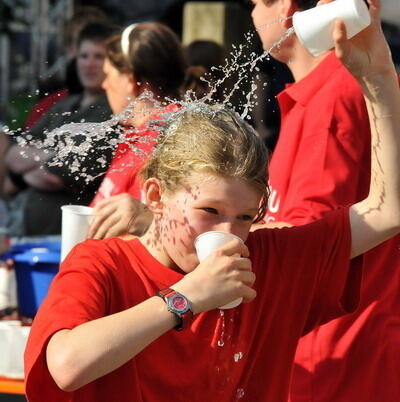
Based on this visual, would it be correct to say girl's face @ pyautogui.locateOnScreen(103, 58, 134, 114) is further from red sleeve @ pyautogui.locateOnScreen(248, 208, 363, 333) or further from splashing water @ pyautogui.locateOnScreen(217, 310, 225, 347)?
splashing water @ pyautogui.locateOnScreen(217, 310, 225, 347)

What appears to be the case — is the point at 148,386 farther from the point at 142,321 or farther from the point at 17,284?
the point at 17,284

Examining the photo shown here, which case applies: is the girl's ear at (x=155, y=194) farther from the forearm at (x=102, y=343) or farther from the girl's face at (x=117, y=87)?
the girl's face at (x=117, y=87)

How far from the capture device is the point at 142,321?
1.70 meters

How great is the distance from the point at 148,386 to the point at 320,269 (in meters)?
0.49

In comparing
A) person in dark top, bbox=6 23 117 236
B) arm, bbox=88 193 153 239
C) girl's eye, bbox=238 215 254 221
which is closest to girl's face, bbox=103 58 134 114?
person in dark top, bbox=6 23 117 236

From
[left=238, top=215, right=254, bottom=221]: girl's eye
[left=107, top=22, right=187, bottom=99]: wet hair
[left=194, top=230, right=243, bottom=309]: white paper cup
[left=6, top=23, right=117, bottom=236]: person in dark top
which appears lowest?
[left=6, top=23, right=117, bottom=236]: person in dark top

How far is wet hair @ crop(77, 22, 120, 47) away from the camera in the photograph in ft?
17.6

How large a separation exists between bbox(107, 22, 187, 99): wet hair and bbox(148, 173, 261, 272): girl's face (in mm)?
1668

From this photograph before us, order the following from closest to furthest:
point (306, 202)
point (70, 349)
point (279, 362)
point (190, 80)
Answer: point (70, 349), point (279, 362), point (306, 202), point (190, 80)

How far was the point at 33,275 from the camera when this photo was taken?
2.84m

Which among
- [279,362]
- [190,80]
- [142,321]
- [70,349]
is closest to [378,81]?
[279,362]

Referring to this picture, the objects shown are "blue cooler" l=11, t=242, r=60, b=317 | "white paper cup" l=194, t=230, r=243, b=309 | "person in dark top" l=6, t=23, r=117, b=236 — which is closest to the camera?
"white paper cup" l=194, t=230, r=243, b=309

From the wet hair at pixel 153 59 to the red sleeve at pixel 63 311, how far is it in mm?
1789

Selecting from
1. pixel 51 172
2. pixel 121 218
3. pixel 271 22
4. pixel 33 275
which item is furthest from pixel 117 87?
pixel 121 218
